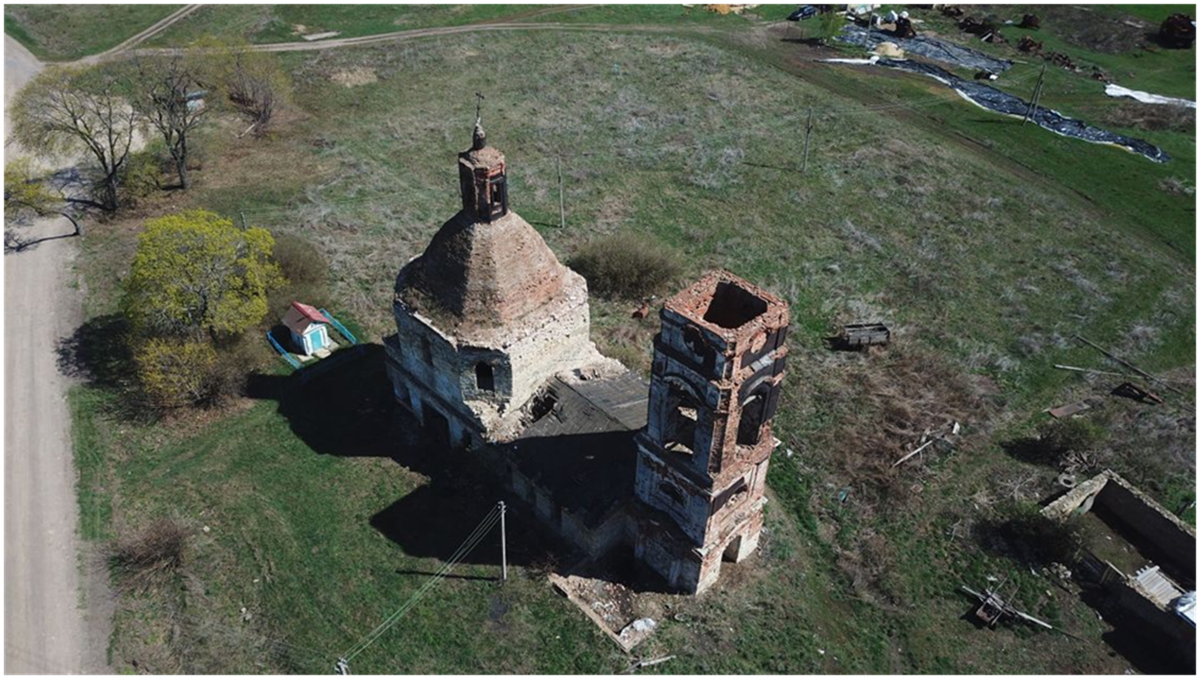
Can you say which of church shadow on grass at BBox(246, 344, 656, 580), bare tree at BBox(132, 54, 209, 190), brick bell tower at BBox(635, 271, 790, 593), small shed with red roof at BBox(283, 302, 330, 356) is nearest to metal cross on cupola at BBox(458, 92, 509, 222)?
church shadow on grass at BBox(246, 344, 656, 580)

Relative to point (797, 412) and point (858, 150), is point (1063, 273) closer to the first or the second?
point (858, 150)

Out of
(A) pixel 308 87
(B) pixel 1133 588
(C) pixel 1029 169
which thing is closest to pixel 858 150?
(C) pixel 1029 169

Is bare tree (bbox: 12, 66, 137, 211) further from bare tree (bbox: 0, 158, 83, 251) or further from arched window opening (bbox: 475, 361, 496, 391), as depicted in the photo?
arched window opening (bbox: 475, 361, 496, 391)

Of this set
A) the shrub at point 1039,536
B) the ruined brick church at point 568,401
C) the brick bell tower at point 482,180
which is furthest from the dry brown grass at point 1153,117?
the brick bell tower at point 482,180

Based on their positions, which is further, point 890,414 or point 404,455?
point 890,414

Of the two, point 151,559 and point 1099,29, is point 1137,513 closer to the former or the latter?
point 151,559

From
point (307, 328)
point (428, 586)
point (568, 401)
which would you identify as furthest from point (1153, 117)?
point (428, 586)

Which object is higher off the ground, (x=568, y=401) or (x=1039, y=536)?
(x=568, y=401)
